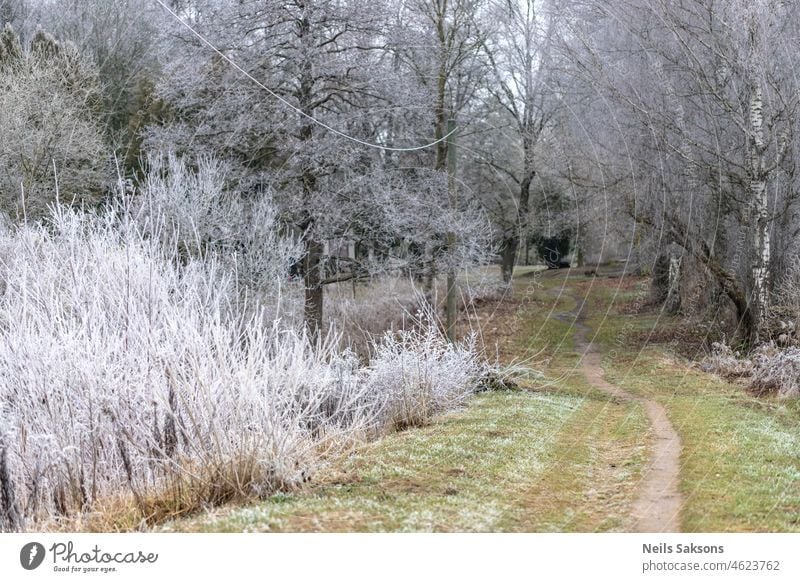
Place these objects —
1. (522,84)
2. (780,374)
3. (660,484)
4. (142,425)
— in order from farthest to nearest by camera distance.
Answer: (522,84), (780,374), (142,425), (660,484)

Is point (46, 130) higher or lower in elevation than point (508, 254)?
higher

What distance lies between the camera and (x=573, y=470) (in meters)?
7.55

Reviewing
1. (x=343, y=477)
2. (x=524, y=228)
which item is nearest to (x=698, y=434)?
(x=343, y=477)

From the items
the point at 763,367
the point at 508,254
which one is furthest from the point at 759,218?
the point at 508,254

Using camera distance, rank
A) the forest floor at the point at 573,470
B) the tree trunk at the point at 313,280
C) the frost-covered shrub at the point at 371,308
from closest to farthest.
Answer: the forest floor at the point at 573,470 → the frost-covered shrub at the point at 371,308 → the tree trunk at the point at 313,280

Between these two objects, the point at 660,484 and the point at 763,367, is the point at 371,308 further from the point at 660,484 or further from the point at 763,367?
the point at 660,484

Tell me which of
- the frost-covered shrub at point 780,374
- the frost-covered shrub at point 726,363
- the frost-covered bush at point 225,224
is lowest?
the frost-covered shrub at point 726,363

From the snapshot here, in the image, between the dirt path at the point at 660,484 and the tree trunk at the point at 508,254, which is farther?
the tree trunk at the point at 508,254

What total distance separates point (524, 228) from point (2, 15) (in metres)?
20.1

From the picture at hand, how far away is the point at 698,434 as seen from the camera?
944 centimetres

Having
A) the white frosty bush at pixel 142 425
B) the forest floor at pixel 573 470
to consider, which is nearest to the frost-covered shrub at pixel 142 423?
the white frosty bush at pixel 142 425

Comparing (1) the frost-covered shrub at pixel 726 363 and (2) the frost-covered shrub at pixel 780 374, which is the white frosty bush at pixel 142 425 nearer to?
(2) the frost-covered shrub at pixel 780 374

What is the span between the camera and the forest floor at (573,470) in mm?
5723

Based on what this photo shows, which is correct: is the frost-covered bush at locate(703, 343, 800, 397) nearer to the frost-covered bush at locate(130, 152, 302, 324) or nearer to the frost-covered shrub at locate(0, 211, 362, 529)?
the frost-covered bush at locate(130, 152, 302, 324)
